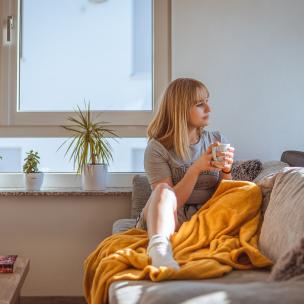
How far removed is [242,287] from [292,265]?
23cm

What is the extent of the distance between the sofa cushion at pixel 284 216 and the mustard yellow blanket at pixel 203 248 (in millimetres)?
55

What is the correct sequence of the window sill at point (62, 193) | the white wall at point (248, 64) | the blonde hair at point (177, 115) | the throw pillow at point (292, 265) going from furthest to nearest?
1. the white wall at point (248, 64)
2. the window sill at point (62, 193)
3. the blonde hair at point (177, 115)
4. the throw pillow at point (292, 265)

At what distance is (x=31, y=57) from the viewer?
3.00 meters

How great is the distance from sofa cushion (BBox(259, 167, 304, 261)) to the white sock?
342 millimetres

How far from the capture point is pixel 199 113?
234cm

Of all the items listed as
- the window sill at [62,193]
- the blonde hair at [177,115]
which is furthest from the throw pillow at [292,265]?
the window sill at [62,193]

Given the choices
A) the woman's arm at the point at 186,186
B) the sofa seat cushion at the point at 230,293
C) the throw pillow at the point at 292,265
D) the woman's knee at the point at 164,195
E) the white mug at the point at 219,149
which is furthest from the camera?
the woman's arm at the point at 186,186

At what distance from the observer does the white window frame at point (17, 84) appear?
2.95 meters

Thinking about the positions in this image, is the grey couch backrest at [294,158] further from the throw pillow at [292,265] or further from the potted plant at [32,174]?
the potted plant at [32,174]

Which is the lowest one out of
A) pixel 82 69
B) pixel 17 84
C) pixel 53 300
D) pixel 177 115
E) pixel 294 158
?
pixel 53 300

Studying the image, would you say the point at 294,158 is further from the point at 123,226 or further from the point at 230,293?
the point at 230,293

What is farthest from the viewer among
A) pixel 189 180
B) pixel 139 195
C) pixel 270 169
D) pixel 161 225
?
pixel 139 195

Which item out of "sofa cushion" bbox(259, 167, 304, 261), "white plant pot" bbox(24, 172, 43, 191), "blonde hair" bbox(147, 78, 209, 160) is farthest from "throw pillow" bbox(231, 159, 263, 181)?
"white plant pot" bbox(24, 172, 43, 191)

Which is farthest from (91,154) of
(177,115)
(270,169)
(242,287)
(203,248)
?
(242,287)
